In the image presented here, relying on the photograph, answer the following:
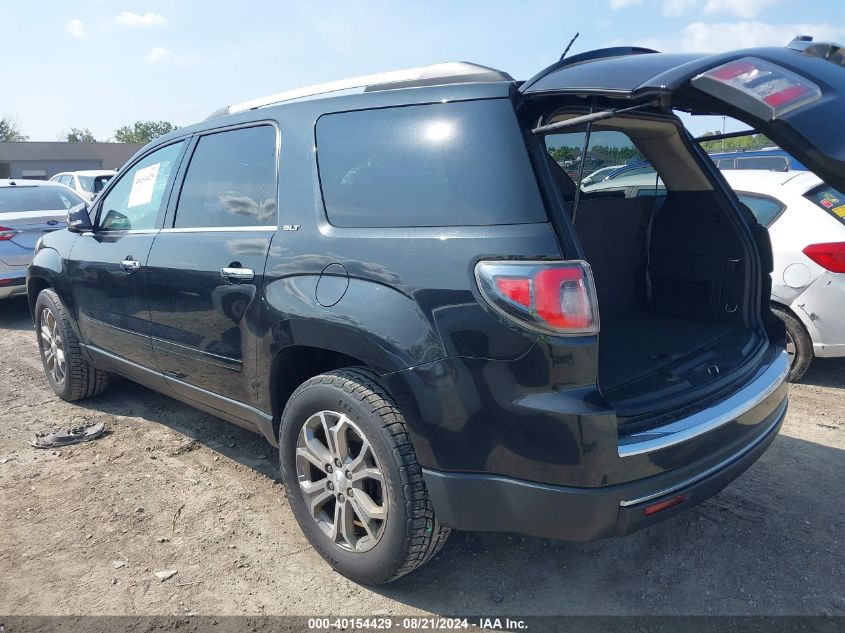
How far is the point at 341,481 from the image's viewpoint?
256 centimetres

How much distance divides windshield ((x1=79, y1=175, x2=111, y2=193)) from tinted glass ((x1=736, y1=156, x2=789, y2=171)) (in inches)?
473

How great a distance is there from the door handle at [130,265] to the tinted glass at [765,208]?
4011 millimetres

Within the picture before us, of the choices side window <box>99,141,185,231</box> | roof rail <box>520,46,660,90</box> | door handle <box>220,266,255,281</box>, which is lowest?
door handle <box>220,266,255,281</box>

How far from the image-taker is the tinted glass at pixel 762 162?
8.87 meters

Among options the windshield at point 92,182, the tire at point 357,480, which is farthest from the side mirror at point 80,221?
the windshield at point 92,182

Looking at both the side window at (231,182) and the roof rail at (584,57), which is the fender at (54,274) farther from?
the roof rail at (584,57)

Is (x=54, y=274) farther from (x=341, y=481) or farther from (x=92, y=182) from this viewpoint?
(x=92, y=182)

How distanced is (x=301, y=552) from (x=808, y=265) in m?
3.72

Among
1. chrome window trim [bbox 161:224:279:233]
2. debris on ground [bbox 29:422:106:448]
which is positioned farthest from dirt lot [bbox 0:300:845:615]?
chrome window trim [bbox 161:224:279:233]

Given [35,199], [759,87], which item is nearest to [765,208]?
[759,87]

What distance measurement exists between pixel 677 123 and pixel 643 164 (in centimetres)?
47

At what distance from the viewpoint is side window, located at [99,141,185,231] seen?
3.64m

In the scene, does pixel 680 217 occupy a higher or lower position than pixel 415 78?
A: lower

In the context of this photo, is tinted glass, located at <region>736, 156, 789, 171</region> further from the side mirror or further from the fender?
the fender
